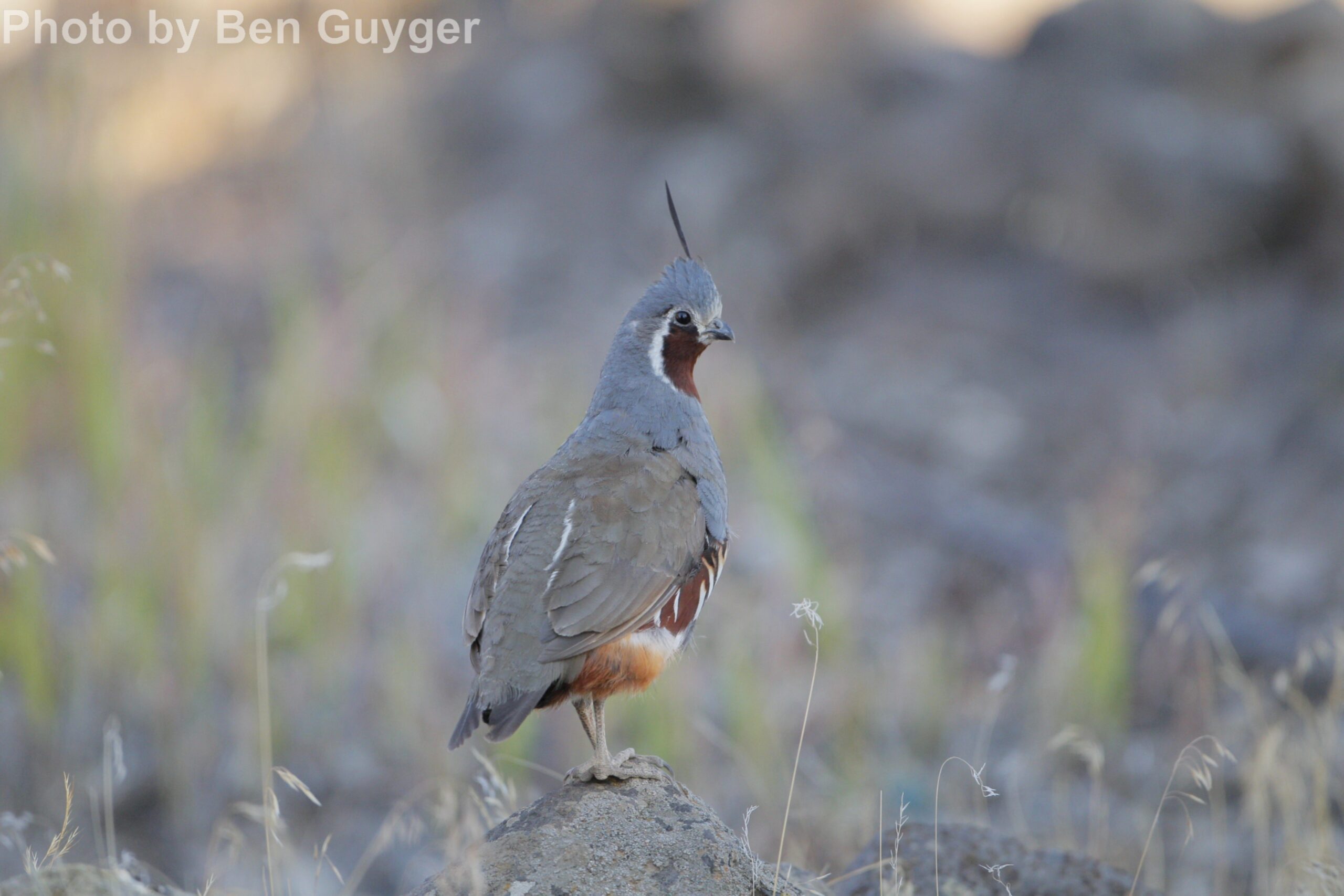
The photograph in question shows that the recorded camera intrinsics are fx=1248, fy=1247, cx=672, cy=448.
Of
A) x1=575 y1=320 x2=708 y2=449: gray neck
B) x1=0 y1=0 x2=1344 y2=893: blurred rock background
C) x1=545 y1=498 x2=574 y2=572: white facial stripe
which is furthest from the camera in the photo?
x1=0 y1=0 x2=1344 y2=893: blurred rock background

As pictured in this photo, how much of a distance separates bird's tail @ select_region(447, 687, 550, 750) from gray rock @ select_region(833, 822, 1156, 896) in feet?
3.44

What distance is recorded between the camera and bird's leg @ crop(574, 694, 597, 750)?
3795 millimetres

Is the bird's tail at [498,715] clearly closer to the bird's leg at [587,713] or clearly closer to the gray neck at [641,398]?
the bird's leg at [587,713]

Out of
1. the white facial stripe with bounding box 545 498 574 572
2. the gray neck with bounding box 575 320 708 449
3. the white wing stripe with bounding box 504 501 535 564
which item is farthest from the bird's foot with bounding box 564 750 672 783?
the gray neck with bounding box 575 320 708 449

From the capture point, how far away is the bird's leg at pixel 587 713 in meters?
3.79

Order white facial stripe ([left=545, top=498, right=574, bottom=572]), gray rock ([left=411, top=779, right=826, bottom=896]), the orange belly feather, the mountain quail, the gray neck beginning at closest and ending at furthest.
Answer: gray rock ([left=411, top=779, right=826, bottom=896]) → the mountain quail → the orange belly feather → white facial stripe ([left=545, top=498, right=574, bottom=572]) → the gray neck

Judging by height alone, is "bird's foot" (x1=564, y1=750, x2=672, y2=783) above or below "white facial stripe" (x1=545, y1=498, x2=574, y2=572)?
below

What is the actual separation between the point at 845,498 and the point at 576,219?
5.56m

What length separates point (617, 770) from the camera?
11.5ft

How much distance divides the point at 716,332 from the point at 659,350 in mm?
219

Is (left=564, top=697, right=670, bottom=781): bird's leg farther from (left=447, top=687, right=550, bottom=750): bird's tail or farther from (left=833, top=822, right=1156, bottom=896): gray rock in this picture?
(left=833, top=822, right=1156, bottom=896): gray rock

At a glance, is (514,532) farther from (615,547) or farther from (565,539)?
(615,547)

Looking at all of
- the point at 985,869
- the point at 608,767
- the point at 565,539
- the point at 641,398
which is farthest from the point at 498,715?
the point at 985,869

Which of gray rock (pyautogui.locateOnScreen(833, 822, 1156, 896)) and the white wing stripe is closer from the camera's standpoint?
gray rock (pyautogui.locateOnScreen(833, 822, 1156, 896))
